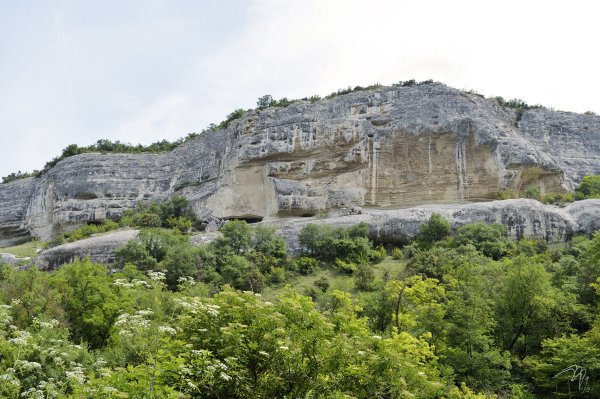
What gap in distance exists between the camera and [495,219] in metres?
39.1

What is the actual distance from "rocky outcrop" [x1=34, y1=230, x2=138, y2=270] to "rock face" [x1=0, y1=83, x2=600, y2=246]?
31.4 ft

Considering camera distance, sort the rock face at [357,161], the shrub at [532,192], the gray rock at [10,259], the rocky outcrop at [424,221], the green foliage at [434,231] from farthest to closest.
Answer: the rock face at [357,161], the shrub at [532,192], the gray rock at [10,259], the green foliage at [434,231], the rocky outcrop at [424,221]

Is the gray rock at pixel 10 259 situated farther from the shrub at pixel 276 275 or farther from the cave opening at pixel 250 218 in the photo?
the shrub at pixel 276 275

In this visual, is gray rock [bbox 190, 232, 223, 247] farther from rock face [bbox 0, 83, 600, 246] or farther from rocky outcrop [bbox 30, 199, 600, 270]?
rock face [bbox 0, 83, 600, 246]

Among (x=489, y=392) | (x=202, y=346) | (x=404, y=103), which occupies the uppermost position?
(x=404, y=103)

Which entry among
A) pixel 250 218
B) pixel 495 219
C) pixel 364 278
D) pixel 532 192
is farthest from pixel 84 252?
pixel 532 192

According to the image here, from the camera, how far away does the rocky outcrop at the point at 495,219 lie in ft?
125

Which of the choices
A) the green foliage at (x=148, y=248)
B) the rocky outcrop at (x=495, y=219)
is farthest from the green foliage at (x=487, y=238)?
the green foliage at (x=148, y=248)

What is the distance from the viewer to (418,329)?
2062 centimetres

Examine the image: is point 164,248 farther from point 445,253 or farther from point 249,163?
point 445,253

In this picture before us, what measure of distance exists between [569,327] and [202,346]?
15185 millimetres

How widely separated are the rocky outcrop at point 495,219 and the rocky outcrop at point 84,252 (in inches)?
447

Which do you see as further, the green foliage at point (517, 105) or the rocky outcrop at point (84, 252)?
the green foliage at point (517, 105)

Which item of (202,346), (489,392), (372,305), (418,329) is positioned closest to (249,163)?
(372,305)
